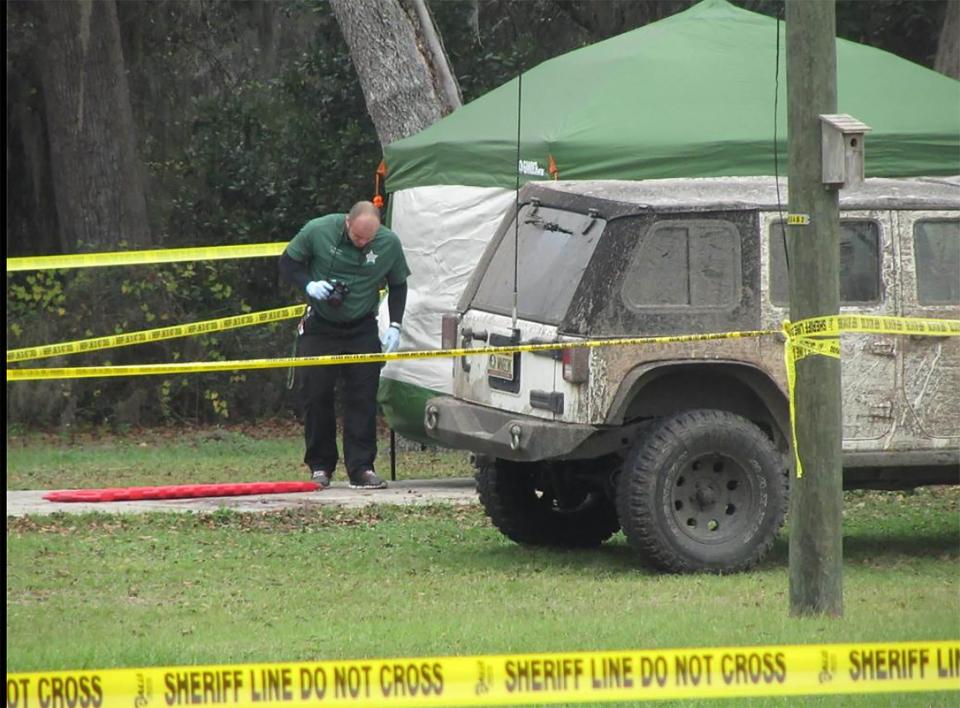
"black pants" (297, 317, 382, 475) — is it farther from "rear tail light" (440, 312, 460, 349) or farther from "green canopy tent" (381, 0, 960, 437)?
"rear tail light" (440, 312, 460, 349)

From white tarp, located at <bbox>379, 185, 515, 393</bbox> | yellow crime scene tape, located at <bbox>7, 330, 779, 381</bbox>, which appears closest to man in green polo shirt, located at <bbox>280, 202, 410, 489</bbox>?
white tarp, located at <bbox>379, 185, 515, 393</bbox>

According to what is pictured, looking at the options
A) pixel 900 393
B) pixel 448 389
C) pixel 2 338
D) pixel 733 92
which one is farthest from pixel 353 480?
pixel 2 338

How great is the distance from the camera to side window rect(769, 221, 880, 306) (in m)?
9.64

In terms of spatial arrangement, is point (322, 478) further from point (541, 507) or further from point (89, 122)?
point (89, 122)

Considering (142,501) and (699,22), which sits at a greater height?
(699,22)

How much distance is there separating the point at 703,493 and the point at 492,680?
3.73 metres

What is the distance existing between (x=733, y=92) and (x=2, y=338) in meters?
7.07

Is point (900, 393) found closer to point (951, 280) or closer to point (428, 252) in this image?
point (951, 280)

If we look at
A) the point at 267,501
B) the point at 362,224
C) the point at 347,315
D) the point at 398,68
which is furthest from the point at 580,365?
the point at 398,68

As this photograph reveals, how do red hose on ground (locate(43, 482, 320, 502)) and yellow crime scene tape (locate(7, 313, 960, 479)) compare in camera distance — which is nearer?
yellow crime scene tape (locate(7, 313, 960, 479))

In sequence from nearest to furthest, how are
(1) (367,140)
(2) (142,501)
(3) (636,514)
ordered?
(3) (636,514) < (2) (142,501) < (1) (367,140)

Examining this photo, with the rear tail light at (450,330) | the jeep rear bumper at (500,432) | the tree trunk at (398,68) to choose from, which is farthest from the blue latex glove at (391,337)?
the tree trunk at (398,68)

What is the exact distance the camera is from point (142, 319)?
18766 mm

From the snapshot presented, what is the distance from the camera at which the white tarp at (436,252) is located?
1379 cm
